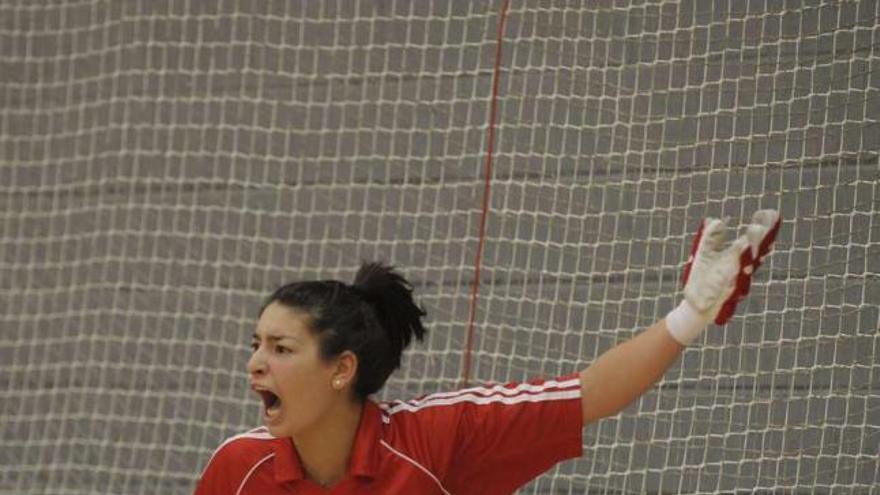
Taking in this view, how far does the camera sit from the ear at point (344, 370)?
299 cm

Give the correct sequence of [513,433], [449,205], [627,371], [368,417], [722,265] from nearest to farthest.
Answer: [722,265], [627,371], [513,433], [368,417], [449,205]

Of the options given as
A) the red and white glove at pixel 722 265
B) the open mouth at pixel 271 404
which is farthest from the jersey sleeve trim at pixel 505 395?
the red and white glove at pixel 722 265

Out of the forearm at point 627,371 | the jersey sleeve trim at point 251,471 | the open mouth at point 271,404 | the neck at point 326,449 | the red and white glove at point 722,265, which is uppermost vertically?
the red and white glove at point 722,265

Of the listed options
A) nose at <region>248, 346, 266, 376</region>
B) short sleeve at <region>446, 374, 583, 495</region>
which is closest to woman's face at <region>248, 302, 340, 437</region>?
nose at <region>248, 346, 266, 376</region>

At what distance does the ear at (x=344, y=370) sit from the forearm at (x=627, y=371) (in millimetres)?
451

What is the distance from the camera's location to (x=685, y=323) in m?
2.64

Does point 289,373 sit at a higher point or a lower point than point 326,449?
higher

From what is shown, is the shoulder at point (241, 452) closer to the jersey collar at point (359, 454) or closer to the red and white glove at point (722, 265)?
the jersey collar at point (359, 454)

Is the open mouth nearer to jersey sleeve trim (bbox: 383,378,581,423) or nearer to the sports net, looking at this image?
jersey sleeve trim (bbox: 383,378,581,423)

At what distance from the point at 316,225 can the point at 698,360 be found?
4.43 feet

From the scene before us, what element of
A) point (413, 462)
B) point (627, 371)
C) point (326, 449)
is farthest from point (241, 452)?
point (627, 371)

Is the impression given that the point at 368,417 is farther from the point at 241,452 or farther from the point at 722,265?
the point at 722,265

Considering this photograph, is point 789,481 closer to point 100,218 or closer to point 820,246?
point 820,246

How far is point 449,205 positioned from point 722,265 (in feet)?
7.12
